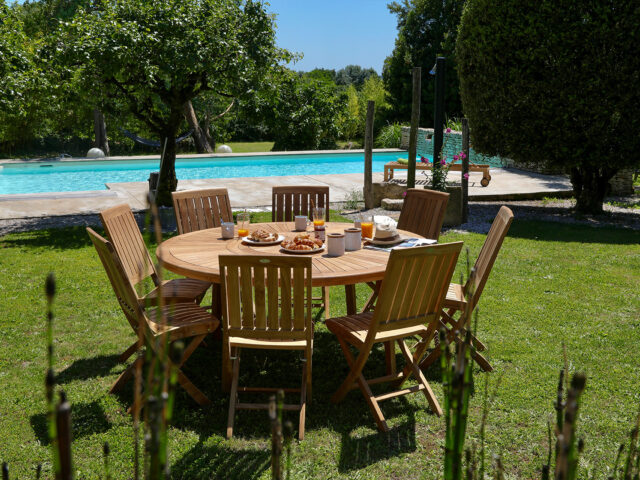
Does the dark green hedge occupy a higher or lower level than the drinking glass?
higher

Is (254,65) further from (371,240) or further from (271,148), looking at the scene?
(271,148)

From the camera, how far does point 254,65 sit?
859 centimetres

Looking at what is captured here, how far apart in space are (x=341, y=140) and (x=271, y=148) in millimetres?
4751

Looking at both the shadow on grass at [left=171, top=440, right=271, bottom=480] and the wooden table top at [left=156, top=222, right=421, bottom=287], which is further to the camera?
the wooden table top at [left=156, top=222, right=421, bottom=287]

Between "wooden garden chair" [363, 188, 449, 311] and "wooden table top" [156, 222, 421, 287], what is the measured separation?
21.4 inches

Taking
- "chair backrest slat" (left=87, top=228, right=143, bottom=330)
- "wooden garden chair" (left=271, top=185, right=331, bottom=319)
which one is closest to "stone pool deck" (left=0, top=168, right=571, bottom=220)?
"wooden garden chair" (left=271, top=185, right=331, bottom=319)

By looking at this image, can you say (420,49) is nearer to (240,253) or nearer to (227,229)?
(227,229)

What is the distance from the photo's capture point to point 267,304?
3.37 m

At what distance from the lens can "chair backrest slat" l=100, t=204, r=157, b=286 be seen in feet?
13.6

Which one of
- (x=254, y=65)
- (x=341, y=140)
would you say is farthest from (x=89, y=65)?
(x=341, y=140)

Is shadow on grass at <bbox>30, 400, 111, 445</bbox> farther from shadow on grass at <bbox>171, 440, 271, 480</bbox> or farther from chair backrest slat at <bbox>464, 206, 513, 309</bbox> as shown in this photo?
chair backrest slat at <bbox>464, 206, 513, 309</bbox>

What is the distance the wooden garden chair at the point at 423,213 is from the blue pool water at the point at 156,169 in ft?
41.7

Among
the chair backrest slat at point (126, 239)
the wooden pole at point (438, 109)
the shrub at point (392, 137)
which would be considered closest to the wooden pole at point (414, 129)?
the wooden pole at point (438, 109)

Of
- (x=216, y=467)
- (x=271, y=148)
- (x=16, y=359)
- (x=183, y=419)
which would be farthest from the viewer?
(x=271, y=148)
